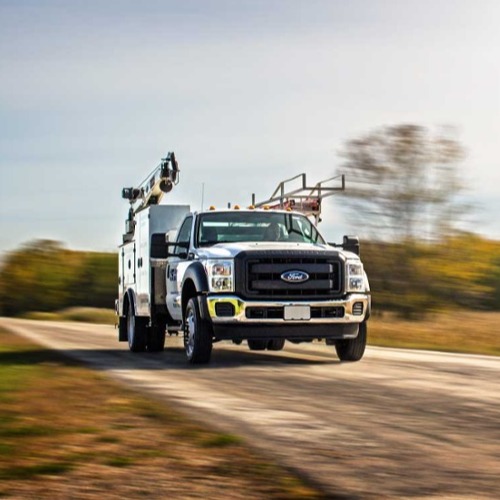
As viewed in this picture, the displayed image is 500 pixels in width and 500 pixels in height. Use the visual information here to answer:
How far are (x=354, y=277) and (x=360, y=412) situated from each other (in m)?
6.31

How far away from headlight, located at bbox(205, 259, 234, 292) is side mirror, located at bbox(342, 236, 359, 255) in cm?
223

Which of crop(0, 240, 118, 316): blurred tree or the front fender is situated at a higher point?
crop(0, 240, 118, 316): blurred tree

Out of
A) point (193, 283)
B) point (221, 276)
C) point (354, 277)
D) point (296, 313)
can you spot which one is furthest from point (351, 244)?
point (193, 283)

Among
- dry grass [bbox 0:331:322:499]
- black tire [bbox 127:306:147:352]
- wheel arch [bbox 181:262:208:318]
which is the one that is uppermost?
wheel arch [bbox 181:262:208:318]

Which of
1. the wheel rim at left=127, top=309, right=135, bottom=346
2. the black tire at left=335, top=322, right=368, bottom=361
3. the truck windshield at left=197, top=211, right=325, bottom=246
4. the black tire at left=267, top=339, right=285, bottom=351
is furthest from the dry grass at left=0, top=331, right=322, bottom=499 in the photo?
the black tire at left=267, top=339, right=285, bottom=351

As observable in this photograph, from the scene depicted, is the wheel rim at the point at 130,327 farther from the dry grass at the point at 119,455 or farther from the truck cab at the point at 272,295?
the dry grass at the point at 119,455

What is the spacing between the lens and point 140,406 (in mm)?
10258

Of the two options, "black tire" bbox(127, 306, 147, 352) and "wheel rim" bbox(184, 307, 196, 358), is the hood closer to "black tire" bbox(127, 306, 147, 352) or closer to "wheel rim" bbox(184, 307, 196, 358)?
"wheel rim" bbox(184, 307, 196, 358)

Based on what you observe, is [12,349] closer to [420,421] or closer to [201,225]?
[201,225]

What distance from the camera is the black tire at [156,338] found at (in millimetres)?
20134

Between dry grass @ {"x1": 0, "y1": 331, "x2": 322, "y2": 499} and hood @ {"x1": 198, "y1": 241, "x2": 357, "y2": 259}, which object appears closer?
dry grass @ {"x1": 0, "y1": 331, "x2": 322, "y2": 499}

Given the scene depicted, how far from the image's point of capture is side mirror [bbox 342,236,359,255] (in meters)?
16.9

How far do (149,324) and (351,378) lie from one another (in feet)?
24.5

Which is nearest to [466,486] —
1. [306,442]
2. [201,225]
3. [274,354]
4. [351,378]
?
[306,442]
